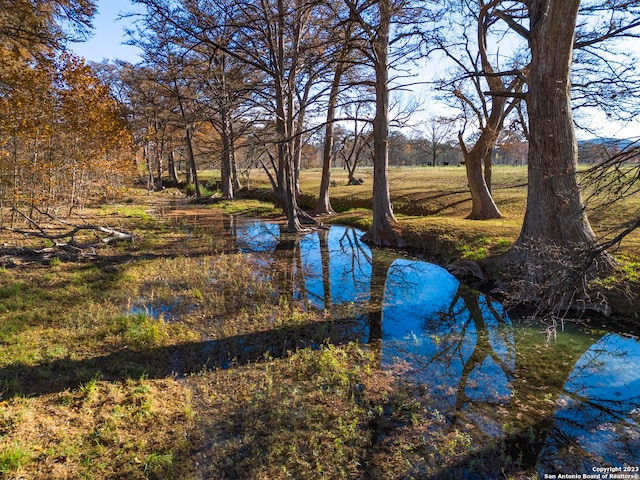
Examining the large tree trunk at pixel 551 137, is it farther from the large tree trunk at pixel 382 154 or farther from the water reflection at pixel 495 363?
the large tree trunk at pixel 382 154

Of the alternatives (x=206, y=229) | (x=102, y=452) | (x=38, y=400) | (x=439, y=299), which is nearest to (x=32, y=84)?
(x=206, y=229)

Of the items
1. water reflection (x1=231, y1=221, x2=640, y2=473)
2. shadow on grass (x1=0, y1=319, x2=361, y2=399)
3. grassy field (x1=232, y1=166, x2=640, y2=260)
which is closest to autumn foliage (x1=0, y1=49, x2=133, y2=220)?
water reflection (x1=231, y1=221, x2=640, y2=473)

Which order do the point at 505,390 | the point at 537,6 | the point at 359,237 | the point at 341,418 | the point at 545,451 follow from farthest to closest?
the point at 359,237, the point at 537,6, the point at 505,390, the point at 341,418, the point at 545,451

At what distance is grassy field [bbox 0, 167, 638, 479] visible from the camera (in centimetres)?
333

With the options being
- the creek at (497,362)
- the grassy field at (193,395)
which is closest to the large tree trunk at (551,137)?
the creek at (497,362)

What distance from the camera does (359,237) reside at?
15344mm

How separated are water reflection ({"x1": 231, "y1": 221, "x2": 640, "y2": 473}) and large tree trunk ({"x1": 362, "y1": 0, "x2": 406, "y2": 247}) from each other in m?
3.42

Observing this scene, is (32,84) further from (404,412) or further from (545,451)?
(545,451)

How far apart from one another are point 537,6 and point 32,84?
46.2 feet

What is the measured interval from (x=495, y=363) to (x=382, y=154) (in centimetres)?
944

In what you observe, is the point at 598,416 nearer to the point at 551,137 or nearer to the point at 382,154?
the point at 551,137

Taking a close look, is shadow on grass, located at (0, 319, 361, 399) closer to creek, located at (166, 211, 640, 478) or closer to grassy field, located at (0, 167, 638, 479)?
grassy field, located at (0, 167, 638, 479)

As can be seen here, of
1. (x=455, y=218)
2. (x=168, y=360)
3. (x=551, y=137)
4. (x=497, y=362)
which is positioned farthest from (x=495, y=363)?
(x=455, y=218)

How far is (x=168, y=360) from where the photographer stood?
5.20 meters
